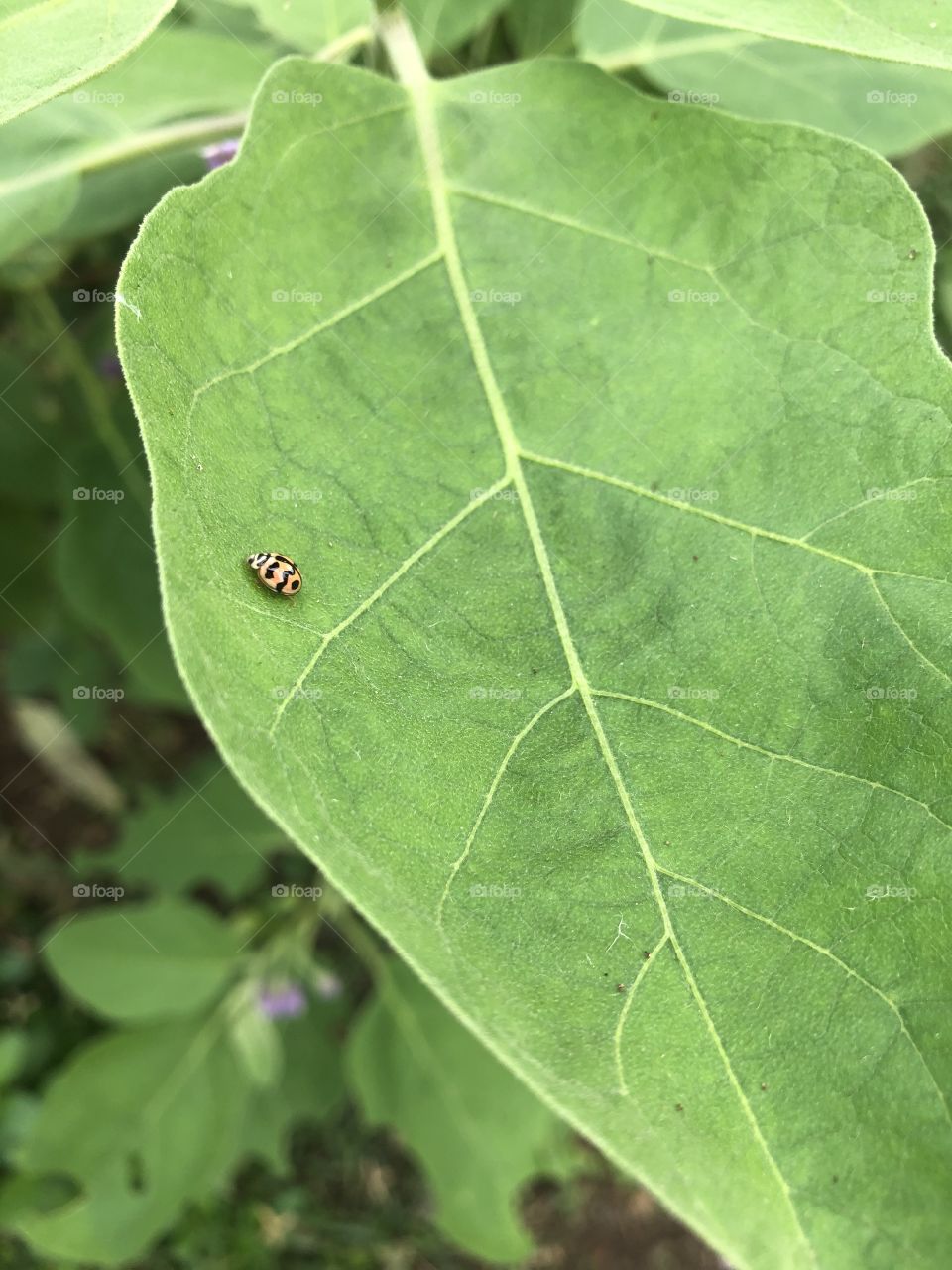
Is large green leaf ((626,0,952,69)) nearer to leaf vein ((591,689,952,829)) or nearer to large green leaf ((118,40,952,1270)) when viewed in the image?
large green leaf ((118,40,952,1270))

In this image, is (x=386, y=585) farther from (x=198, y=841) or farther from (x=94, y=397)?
(x=198, y=841)

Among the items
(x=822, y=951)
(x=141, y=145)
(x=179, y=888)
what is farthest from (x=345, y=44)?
(x=179, y=888)

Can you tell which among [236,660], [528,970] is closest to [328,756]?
[236,660]

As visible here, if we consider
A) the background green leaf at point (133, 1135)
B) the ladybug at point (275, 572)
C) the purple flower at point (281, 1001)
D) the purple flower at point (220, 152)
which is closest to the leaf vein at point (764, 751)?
the ladybug at point (275, 572)

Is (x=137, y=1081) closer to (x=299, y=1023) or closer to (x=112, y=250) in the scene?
(x=299, y=1023)

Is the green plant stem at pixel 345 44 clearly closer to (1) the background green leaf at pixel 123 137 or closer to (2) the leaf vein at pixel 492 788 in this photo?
(1) the background green leaf at pixel 123 137

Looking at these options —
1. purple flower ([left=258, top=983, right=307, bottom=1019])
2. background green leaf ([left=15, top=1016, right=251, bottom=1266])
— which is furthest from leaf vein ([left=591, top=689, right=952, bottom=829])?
background green leaf ([left=15, top=1016, right=251, bottom=1266])
